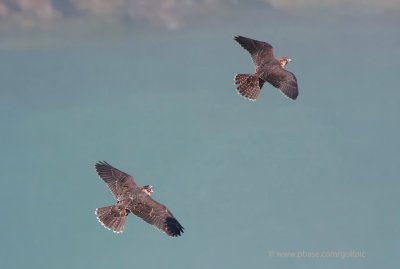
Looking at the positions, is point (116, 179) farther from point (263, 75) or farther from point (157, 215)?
point (263, 75)

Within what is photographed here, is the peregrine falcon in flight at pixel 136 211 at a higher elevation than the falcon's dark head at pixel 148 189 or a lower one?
lower

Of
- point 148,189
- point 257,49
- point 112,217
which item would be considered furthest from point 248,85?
point 112,217

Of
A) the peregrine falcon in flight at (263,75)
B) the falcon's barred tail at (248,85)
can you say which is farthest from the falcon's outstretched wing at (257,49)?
the falcon's barred tail at (248,85)

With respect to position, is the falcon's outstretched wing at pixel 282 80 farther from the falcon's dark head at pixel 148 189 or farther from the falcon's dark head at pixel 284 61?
the falcon's dark head at pixel 148 189

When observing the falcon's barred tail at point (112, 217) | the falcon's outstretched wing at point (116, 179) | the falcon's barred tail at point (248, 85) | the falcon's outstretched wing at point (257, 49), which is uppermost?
the falcon's outstretched wing at point (257, 49)

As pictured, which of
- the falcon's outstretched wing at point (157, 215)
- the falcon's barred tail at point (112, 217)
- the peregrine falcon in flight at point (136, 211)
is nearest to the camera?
the falcon's outstretched wing at point (157, 215)

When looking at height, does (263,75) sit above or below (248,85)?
above
